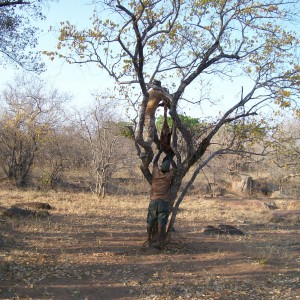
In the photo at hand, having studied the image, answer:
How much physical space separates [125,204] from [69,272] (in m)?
10.8

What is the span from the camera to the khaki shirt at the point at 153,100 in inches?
320

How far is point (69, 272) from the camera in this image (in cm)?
675

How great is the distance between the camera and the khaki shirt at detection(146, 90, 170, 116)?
8.14 meters

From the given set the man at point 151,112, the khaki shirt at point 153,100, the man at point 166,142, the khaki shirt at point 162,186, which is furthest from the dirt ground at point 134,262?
the khaki shirt at point 153,100

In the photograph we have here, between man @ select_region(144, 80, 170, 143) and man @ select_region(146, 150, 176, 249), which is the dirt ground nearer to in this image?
man @ select_region(146, 150, 176, 249)

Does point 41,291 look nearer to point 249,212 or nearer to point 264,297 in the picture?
point 264,297

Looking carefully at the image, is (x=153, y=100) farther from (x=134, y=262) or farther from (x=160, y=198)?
(x=134, y=262)

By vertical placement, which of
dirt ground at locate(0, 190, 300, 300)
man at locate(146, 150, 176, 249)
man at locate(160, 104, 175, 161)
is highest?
man at locate(160, 104, 175, 161)

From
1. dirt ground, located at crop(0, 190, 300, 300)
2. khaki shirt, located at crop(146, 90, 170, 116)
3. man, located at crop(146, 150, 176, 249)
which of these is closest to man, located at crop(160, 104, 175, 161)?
man, located at crop(146, 150, 176, 249)

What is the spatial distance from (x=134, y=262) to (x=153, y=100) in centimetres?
315

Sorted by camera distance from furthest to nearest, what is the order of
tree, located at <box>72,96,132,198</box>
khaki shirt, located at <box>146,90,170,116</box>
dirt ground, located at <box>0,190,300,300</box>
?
1. tree, located at <box>72,96,132,198</box>
2. khaki shirt, located at <box>146,90,170,116</box>
3. dirt ground, located at <box>0,190,300,300</box>

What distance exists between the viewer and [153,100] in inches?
322

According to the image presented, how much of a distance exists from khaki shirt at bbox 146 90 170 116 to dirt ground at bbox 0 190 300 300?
9.09 feet

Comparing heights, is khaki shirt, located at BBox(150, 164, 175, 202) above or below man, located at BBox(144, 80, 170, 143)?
below
